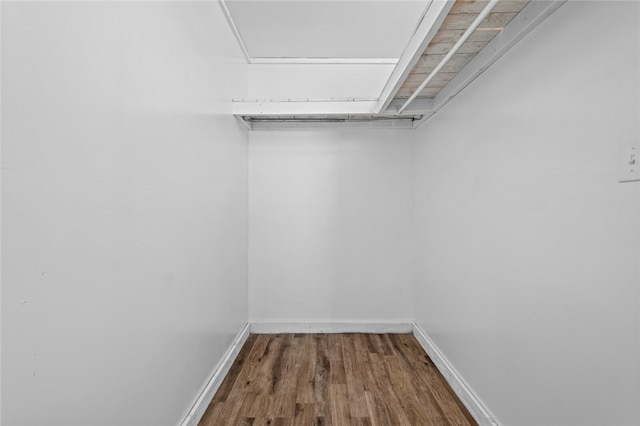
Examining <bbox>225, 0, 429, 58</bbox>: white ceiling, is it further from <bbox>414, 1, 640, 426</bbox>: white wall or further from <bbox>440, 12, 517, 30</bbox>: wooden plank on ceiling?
<bbox>414, 1, 640, 426</bbox>: white wall

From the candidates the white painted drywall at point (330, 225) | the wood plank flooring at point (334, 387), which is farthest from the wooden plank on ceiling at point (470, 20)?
the wood plank flooring at point (334, 387)

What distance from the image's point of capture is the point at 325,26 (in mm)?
2514

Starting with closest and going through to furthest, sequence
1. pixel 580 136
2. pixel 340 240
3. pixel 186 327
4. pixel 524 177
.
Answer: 1. pixel 580 136
2. pixel 524 177
3. pixel 186 327
4. pixel 340 240

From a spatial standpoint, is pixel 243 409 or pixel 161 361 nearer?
pixel 161 361

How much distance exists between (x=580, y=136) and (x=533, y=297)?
698 mm

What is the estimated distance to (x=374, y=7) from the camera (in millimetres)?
2307

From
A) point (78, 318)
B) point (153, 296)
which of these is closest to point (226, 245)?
point (153, 296)

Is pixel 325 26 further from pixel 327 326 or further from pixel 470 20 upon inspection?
pixel 327 326

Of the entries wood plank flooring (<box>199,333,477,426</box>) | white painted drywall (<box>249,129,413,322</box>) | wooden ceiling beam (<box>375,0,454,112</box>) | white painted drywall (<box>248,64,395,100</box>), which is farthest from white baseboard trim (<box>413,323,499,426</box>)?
white painted drywall (<box>248,64,395,100</box>)

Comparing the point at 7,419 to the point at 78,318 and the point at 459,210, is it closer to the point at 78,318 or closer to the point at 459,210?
the point at 78,318

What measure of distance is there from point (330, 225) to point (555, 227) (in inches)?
80.0

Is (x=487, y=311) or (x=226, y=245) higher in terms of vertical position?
(x=226, y=245)

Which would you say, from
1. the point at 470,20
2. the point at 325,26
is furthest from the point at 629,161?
the point at 325,26

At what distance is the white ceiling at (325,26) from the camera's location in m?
2.28
